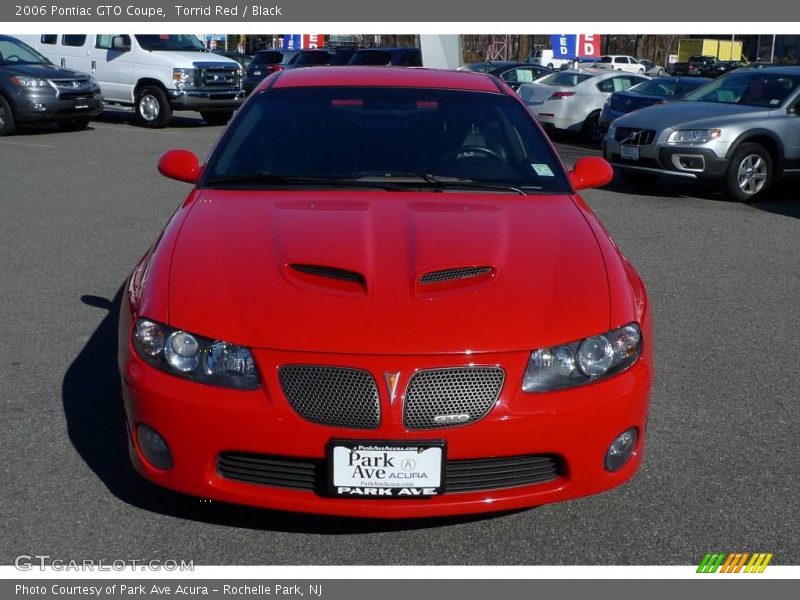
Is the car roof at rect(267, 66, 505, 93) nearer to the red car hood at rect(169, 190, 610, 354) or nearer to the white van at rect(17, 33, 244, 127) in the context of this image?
the red car hood at rect(169, 190, 610, 354)

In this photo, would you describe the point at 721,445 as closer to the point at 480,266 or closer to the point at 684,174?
the point at 480,266

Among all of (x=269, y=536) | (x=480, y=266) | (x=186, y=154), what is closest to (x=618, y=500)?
(x=480, y=266)

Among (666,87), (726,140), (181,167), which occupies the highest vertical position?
(181,167)

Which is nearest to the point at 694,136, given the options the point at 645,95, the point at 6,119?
the point at 645,95

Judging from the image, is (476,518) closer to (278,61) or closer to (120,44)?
(120,44)

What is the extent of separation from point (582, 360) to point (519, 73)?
18.4m

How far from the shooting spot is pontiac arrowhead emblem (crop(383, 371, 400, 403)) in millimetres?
2904

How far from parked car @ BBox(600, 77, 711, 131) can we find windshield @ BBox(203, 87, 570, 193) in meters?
11.2

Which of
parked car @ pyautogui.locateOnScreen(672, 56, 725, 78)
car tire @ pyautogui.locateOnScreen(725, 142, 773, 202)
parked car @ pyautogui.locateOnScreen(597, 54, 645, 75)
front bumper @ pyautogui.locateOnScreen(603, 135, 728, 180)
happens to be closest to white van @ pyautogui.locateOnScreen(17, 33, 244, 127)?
front bumper @ pyautogui.locateOnScreen(603, 135, 728, 180)

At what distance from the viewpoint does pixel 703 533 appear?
3344mm

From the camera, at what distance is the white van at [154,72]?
1855cm

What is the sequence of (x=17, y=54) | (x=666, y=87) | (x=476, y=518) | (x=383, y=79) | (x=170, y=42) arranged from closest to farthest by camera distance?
(x=476, y=518) < (x=383, y=79) < (x=666, y=87) < (x=17, y=54) < (x=170, y=42)

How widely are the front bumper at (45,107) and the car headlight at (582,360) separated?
613 inches

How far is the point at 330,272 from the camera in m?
3.32
